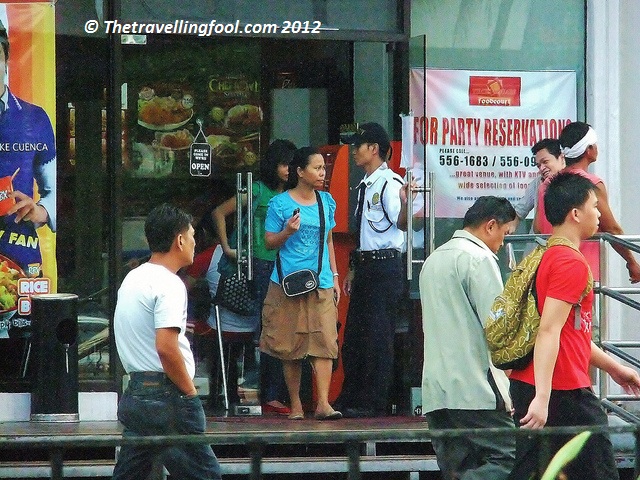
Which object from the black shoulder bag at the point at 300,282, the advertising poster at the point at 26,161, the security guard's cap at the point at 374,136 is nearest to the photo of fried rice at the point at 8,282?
the advertising poster at the point at 26,161

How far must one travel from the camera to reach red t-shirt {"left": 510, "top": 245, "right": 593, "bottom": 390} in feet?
19.9

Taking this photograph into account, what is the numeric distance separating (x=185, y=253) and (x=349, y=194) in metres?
3.52

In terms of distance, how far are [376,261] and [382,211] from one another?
13.4 inches

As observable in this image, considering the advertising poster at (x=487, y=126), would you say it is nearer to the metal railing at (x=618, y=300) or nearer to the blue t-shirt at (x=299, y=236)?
the blue t-shirt at (x=299, y=236)

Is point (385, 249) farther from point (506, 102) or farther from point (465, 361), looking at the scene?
point (465, 361)

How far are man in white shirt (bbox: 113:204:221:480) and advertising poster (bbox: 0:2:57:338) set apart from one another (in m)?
2.96

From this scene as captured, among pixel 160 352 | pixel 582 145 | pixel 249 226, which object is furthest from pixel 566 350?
pixel 249 226

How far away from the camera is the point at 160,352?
20.6 ft

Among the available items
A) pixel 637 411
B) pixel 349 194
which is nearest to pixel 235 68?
pixel 349 194

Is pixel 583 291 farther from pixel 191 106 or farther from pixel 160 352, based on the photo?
pixel 191 106

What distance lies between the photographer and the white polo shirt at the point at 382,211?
373 inches

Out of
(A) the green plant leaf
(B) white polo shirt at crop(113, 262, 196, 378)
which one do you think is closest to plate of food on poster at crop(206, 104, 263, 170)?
(B) white polo shirt at crop(113, 262, 196, 378)

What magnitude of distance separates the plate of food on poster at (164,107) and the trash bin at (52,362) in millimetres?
1662

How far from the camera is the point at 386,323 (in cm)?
953
